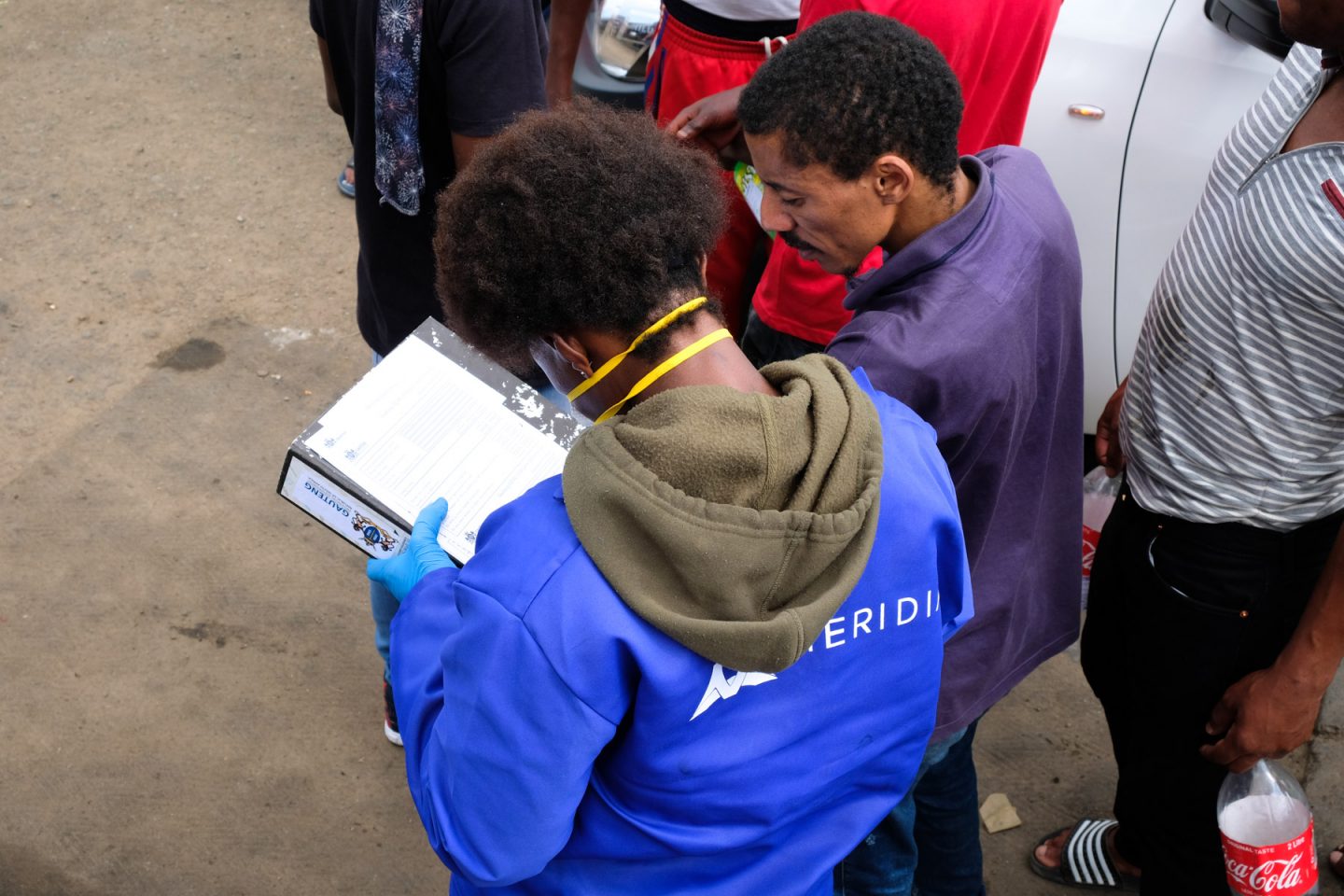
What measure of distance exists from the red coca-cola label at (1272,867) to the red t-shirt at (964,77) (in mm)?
1205

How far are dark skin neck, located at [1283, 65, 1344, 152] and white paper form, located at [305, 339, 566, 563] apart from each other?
1191mm

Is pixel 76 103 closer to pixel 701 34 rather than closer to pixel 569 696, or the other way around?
pixel 701 34

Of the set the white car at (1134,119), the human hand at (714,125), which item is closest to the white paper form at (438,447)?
the human hand at (714,125)

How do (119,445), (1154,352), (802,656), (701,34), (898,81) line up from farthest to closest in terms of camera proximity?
(119,445) < (701,34) < (1154,352) < (898,81) < (802,656)

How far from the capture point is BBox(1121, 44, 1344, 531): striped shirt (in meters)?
1.76

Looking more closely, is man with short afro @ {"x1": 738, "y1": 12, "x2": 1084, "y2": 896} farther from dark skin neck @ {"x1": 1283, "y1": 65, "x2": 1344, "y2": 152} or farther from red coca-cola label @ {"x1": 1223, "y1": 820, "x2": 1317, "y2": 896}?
red coca-cola label @ {"x1": 1223, "y1": 820, "x2": 1317, "y2": 896}

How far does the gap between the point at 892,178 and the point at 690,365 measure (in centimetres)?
61

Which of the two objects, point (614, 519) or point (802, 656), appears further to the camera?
point (802, 656)

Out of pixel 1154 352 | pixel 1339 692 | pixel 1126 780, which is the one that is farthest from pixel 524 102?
pixel 1339 692

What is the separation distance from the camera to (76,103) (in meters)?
5.26

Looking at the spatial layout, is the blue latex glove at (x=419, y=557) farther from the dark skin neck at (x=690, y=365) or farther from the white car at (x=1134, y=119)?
the white car at (x=1134, y=119)

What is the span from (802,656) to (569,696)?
11.4 inches

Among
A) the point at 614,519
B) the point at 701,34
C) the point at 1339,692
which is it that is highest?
→ the point at 614,519

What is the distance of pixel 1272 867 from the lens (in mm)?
2092
